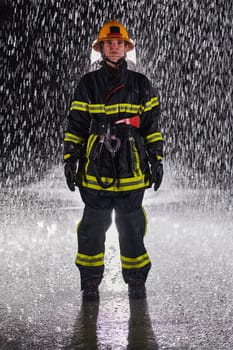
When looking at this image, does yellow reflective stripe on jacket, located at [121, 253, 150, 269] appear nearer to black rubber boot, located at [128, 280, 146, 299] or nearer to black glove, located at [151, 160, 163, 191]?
black rubber boot, located at [128, 280, 146, 299]

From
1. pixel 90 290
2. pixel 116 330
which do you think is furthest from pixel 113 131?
pixel 116 330

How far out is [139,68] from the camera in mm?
22016

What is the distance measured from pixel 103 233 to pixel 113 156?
0.51m

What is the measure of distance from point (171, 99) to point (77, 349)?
2234 centimetres

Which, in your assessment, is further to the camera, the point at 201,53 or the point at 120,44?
the point at 201,53

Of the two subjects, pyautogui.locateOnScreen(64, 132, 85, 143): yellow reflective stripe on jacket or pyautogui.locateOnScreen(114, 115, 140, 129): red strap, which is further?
pyautogui.locateOnScreen(64, 132, 85, 143): yellow reflective stripe on jacket

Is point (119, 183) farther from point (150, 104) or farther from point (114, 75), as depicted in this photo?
point (114, 75)

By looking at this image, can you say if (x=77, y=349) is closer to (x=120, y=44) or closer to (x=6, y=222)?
(x=120, y=44)

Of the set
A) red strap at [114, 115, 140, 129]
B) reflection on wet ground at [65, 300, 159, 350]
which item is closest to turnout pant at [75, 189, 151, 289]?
reflection on wet ground at [65, 300, 159, 350]

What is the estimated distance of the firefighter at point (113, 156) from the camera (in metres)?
3.80

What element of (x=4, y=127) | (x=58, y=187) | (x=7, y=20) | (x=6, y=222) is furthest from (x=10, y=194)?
(x=7, y=20)

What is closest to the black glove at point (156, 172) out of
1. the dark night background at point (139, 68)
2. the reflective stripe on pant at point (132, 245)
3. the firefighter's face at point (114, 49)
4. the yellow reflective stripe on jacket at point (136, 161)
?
the yellow reflective stripe on jacket at point (136, 161)

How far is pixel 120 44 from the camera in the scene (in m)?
3.95

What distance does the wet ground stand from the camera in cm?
300
